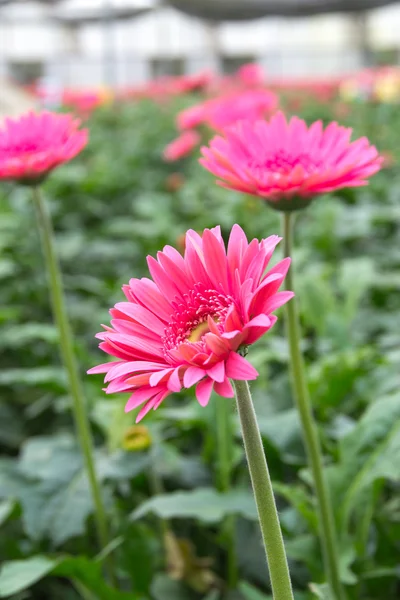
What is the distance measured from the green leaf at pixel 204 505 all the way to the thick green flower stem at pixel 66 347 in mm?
64

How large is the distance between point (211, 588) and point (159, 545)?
9 centimetres

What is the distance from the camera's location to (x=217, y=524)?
1.16 m

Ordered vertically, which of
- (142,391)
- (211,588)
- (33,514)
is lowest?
(211,588)

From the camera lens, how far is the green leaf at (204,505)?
0.94 m

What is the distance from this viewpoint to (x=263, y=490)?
48cm

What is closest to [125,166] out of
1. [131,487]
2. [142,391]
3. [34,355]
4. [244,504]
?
[34,355]

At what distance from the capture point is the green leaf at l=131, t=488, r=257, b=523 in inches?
37.0

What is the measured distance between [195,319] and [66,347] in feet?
1.51

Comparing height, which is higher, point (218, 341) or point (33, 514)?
point (218, 341)

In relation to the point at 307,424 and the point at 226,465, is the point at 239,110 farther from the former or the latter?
the point at 307,424

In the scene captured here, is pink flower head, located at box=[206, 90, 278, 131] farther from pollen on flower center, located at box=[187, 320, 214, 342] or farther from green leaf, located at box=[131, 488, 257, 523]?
pollen on flower center, located at box=[187, 320, 214, 342]

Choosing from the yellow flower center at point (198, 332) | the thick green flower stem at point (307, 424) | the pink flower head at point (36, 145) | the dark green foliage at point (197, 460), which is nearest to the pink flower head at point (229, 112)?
the dark green foliage at point (197, 460)

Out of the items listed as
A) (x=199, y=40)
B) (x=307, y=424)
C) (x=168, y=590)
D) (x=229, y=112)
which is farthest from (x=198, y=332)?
(x=199, y=40)

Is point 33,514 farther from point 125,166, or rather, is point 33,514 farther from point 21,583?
point 125,166
